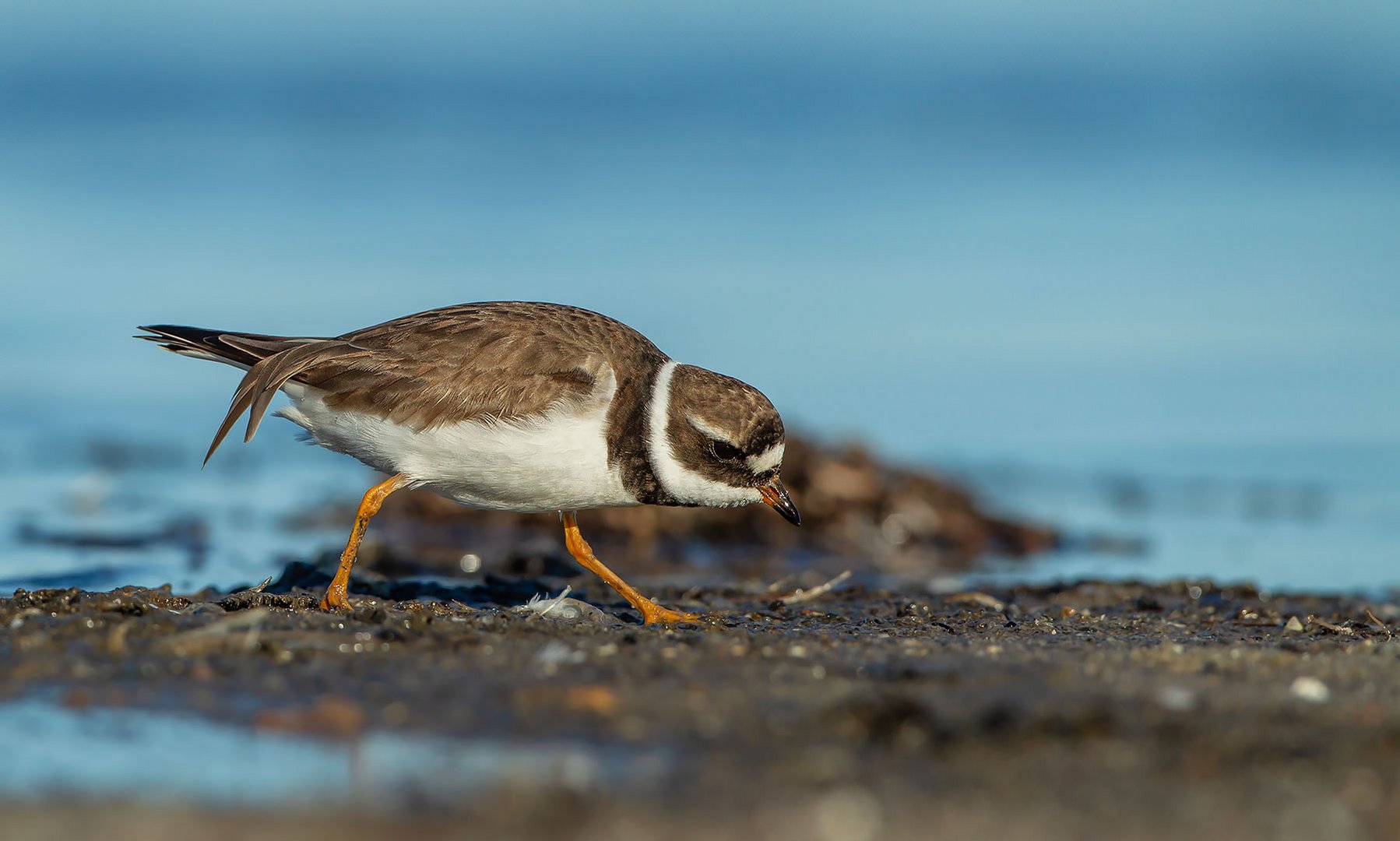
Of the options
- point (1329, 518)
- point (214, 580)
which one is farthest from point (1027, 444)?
point (214, 580)

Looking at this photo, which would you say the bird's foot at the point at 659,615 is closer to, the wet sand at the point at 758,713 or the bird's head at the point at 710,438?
the wet sand at the point at 758,713

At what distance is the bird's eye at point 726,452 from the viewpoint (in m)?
6.78

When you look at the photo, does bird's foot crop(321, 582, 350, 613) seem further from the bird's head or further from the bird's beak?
the bird's beak

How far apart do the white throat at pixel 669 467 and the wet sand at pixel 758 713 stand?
33.4 inches

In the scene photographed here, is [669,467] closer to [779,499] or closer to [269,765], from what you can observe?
[779,499]

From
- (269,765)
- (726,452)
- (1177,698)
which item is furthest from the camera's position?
(726,452)

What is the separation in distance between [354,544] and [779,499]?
2141 millimetres

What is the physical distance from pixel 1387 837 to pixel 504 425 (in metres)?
4.11

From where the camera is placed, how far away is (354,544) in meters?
6.34

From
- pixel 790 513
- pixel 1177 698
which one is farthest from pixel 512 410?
pixel 1177 698

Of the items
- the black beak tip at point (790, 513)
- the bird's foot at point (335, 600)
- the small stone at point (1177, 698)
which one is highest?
the black beak tip at point (790, 513)

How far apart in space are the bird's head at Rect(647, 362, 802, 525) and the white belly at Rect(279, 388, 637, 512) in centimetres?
27

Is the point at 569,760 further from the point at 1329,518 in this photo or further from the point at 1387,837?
the point at 1329,518

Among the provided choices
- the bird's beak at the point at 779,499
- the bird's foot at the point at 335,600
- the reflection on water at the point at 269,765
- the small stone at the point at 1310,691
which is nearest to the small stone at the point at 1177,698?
the small stone at the point at 1310,691
